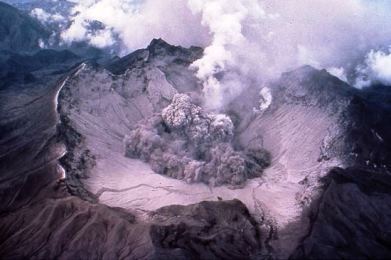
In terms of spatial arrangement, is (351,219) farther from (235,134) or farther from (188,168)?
(235,134)

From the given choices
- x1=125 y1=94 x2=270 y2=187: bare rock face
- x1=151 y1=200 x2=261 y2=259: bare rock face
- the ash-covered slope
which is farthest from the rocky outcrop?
x1=125 y1=94 x2=270 y2=187: bare rock face

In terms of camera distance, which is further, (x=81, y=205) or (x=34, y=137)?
(x=34, y=137)

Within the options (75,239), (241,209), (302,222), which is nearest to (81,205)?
(75,239)

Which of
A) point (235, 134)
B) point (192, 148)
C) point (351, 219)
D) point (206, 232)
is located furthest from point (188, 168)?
point (351, 219)

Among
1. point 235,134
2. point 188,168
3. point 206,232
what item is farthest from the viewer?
point 235,134

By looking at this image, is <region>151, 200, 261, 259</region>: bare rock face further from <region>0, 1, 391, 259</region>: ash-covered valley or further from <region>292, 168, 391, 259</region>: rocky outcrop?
<region>292, 168, 391, 259</region>: rocky outcrop

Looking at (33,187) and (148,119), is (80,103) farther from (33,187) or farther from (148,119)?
(33,187)
